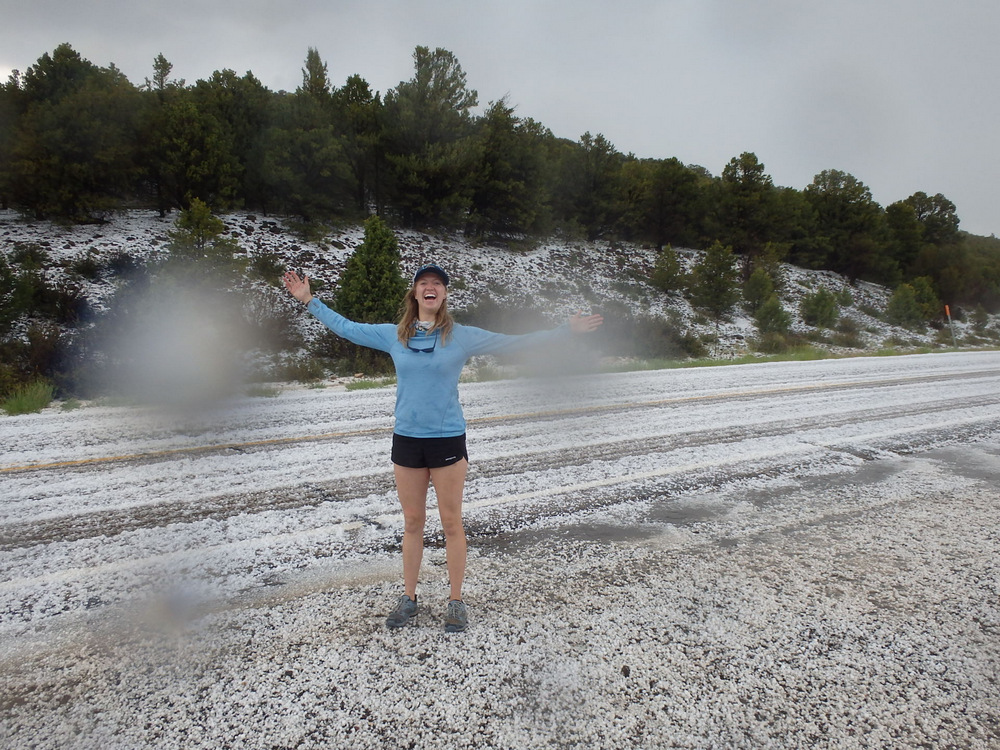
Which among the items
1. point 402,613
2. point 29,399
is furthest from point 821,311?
point 29,399

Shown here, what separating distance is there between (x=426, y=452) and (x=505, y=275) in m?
26.0

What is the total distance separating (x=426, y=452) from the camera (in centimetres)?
265

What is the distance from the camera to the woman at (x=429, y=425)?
8.73ft

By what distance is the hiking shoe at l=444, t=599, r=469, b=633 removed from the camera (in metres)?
2.70

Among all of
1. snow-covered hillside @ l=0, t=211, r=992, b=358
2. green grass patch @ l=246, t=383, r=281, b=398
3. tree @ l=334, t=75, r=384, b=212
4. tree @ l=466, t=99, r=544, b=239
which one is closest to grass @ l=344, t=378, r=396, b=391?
green grass patch @ l=246, t=383, r=281, b=398

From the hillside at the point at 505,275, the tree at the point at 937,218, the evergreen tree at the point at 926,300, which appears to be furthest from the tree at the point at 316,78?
the tree at the point at 937,218

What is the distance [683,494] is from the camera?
461 centimetres

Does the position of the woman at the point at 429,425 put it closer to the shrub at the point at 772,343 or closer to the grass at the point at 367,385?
the grass at the point at 367,385

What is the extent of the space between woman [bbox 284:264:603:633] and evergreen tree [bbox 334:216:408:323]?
12.9 m

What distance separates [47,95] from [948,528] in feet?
109

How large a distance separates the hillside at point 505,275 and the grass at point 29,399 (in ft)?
26.1

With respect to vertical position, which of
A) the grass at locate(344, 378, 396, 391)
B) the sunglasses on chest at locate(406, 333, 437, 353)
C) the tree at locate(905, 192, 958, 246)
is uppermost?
the tree at locate(905, 192, 958, 246)

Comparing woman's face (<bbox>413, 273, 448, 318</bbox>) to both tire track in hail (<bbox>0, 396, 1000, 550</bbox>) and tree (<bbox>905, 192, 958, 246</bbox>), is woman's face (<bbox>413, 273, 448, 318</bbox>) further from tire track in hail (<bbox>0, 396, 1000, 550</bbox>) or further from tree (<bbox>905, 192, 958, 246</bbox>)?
tree (<bbox>905, 192, 958, 246</bbox>)

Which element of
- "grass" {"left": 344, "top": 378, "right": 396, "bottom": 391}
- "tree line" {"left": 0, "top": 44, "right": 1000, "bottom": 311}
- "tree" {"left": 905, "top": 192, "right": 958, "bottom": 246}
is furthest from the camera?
"tree" {"left": 905, "top": 192, "right": 958, "bottom": 246}
